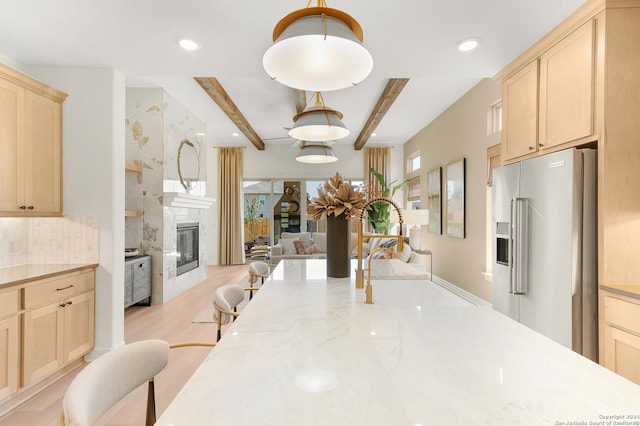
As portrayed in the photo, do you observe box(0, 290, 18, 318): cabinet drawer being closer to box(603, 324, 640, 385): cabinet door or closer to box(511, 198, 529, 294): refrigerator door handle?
box(511, 198, 529, 294): refrigerator door handle

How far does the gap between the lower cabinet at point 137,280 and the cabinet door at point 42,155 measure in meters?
1.48

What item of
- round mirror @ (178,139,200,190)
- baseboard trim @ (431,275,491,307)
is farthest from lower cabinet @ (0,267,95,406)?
baseboard trim @ (431,275,491,307)

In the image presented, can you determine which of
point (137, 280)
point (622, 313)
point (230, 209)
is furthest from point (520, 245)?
point (230, 209)

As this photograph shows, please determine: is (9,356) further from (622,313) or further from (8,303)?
(622,313)

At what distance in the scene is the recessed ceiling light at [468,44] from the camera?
8.00 feet

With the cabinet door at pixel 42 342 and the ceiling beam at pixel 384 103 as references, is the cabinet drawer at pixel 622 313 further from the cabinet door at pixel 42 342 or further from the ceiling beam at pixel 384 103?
the cabinet door at pixel 42 342

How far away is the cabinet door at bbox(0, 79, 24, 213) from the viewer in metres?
2.33

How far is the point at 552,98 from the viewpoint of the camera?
2.37 m

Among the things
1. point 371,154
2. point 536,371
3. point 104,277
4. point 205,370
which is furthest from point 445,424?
point 371,154

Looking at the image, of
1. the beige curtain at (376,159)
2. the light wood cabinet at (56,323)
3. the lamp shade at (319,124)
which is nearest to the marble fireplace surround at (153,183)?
the light wood cabinet at (56,323)

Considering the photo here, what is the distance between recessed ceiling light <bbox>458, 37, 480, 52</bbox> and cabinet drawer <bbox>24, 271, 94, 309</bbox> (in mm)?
3410

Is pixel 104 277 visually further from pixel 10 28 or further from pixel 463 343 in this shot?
pixel 463 343

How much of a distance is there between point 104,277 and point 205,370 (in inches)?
103

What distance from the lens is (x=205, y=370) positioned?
2.69ft
